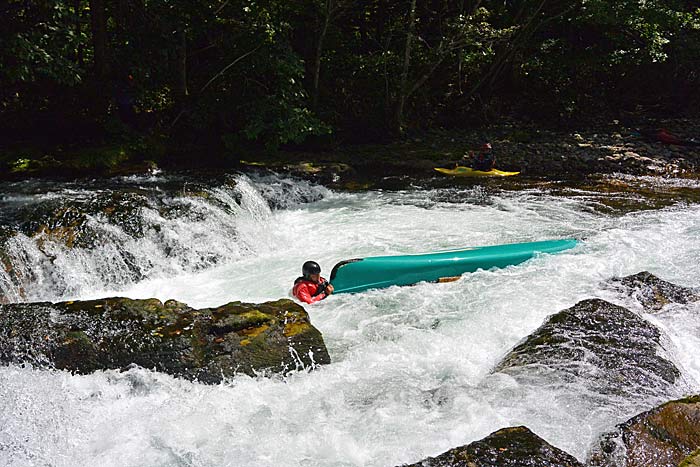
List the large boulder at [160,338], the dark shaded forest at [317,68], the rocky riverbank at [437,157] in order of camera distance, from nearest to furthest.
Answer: the large boulder at [160,338], the rocky riverbank at [437,157], the dark shaded forest at [317,68]

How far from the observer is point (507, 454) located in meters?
2.47

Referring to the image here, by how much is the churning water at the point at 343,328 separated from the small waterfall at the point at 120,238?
2cm

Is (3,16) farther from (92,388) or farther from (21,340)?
(92,388)

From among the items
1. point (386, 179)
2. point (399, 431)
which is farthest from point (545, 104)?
point (399, 431)

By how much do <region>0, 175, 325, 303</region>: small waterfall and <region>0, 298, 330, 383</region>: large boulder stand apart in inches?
53.3

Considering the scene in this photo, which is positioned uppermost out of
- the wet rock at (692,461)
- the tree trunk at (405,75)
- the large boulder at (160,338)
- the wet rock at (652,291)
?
the tree trunk at (405,75)

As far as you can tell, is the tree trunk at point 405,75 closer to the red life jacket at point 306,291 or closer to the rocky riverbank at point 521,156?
the rocky riverbank at point 521,156

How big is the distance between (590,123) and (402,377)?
41.4ft

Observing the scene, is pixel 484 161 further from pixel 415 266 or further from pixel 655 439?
pixel 655 439

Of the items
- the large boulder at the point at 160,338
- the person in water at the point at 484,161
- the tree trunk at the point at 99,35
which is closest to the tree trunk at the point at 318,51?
the person in water at the point at 484,161

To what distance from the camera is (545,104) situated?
1470 cm

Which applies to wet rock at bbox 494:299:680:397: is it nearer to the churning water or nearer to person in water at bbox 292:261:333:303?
the churning water

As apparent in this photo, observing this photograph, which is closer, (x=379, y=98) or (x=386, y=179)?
(x=386, y=179)

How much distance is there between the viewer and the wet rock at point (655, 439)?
98.3 inches
